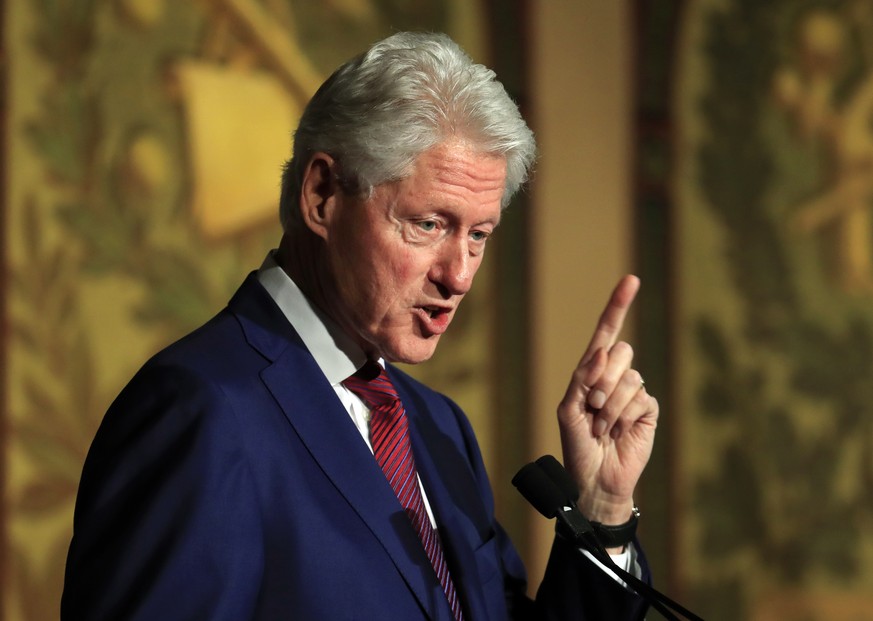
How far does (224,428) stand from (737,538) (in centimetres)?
254

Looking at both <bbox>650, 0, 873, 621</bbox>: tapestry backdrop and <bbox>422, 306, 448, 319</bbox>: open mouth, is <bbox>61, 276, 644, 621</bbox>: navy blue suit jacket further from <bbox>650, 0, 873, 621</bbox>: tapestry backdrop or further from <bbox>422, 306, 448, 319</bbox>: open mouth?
<bbox>650, 0, 873, 621</bbox>: tapestry backdrop

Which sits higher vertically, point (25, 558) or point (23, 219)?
point (23, 219)

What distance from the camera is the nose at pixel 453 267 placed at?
1.56m

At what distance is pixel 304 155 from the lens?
1.63m

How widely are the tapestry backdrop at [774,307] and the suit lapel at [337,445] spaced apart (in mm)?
2174

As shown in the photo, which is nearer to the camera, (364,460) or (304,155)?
(364,460)

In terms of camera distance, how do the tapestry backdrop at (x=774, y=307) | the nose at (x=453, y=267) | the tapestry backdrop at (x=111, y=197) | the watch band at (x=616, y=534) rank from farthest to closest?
the tapestry backdrop at (x=774, y=307), the tapestry backdrop at (x=111, y=197), the watch band at (x=616, y=534), the nose at (x=453, y=267)

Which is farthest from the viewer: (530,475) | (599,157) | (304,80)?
(599,157)

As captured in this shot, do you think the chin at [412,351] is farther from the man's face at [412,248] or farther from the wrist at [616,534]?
the wrist at [616,534]

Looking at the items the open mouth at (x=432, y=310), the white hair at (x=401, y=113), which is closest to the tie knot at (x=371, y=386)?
the open mouth at (x=432, y=310)

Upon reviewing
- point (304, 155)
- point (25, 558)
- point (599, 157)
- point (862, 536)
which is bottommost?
point (862, 536)

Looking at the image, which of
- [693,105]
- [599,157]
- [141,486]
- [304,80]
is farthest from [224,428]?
[693,105]

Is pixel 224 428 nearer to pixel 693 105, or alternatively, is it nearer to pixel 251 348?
pixel 251 348

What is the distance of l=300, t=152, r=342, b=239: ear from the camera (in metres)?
1.58
